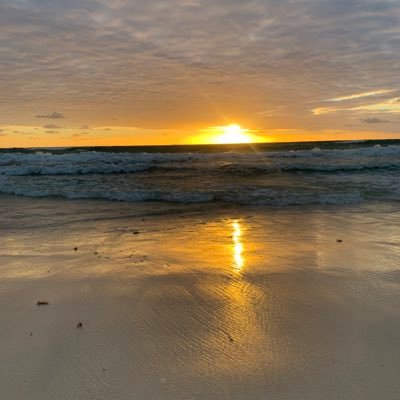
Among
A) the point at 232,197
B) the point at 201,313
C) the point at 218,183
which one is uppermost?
the point at 218,183

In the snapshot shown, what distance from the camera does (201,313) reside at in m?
3.79

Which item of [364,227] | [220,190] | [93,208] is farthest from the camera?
[220,190]

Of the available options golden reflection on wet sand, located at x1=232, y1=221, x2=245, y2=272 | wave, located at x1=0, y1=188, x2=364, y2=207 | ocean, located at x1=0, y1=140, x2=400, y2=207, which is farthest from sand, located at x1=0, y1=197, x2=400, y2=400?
ocean, located at x1=0, y1=140, x2=400, y2=207

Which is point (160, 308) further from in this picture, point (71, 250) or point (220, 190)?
point (220, 190)

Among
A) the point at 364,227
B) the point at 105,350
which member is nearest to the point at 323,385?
the point at 105,350

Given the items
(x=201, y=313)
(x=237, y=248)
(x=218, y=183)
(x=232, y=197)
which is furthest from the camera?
(x=218, y=183)

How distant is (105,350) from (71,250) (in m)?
3.22

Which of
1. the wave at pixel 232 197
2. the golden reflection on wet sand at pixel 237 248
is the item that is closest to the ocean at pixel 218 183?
the wave at pixel 232 197

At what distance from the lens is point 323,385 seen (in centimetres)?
261

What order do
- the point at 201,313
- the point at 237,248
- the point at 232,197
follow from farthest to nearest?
the point at 232,197 → the point at 237,248 → the point at 201,313

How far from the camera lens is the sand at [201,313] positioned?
2.68 m

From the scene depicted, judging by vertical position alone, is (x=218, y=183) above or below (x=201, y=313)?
above

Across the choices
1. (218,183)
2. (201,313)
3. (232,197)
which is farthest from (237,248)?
(218,183)

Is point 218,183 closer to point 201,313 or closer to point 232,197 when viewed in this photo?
point 232,197
